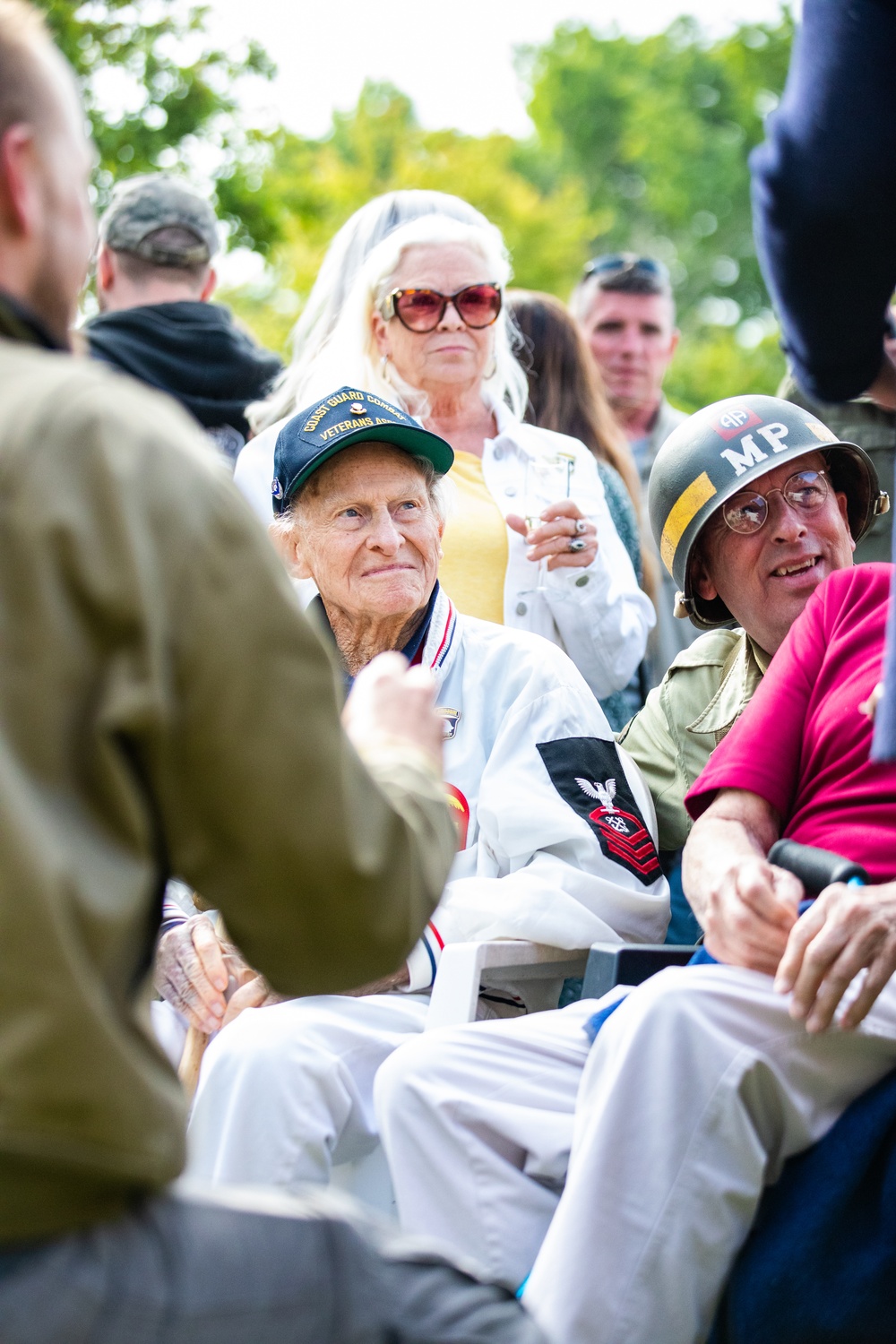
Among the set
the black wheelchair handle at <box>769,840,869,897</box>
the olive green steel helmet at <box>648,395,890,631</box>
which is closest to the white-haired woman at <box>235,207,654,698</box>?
the olive green steel helmet at <box>648,395,890,631</box>

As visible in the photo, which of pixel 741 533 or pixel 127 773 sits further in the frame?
pixel 741 533

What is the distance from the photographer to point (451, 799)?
3305 mm

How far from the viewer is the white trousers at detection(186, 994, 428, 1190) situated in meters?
2.84

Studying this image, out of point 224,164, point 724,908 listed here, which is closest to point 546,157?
point 224,164

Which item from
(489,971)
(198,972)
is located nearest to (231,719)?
(489,971)

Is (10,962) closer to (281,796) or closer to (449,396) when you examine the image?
(281,796)

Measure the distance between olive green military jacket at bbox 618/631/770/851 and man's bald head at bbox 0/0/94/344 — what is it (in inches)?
92.8

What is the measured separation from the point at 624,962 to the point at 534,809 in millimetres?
436

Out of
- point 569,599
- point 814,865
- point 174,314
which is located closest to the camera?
point 814,865

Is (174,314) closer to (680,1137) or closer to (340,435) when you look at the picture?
(340,435)

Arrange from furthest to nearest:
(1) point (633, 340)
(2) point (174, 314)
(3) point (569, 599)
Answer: (1) point (633, 340), (2) point (174, 314), (3) point (569, 599)

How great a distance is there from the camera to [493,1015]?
3.26 m

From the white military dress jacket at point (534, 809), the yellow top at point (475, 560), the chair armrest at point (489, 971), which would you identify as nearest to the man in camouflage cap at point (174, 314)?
the yellow top at point (475, 560)

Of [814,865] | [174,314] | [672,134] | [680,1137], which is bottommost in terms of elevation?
[680,1137]
